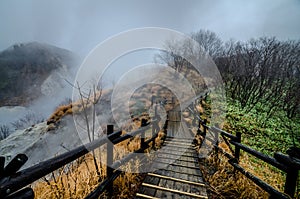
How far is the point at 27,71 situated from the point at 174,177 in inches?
5016

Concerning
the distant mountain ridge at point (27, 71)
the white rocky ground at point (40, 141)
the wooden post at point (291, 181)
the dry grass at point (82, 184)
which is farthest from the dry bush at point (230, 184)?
the distant mountain ridge at point (27, 71)

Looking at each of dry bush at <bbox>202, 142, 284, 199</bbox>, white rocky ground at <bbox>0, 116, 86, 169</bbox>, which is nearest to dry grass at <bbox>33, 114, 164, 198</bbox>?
dry bush at <bbox>202, 142, 284, 199</bbox>

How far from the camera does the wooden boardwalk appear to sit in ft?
10.3

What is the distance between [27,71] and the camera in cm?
10394

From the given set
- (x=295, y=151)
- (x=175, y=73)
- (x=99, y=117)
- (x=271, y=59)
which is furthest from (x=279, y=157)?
(x=175, y=73)

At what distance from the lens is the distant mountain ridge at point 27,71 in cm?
9031

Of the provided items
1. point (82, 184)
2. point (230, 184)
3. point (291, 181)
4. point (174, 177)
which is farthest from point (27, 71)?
point (291, 181)

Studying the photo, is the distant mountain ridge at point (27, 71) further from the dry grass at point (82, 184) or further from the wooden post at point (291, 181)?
the wooden post at point (291, 181)

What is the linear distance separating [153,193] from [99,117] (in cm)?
1514

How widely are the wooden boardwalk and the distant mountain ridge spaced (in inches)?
3261

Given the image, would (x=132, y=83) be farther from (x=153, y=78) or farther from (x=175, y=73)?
(x=175, y=73)

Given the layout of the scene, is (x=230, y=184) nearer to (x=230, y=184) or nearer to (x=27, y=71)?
(x=230, y=184)

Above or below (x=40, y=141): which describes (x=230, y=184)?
above

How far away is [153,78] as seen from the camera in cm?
2472
